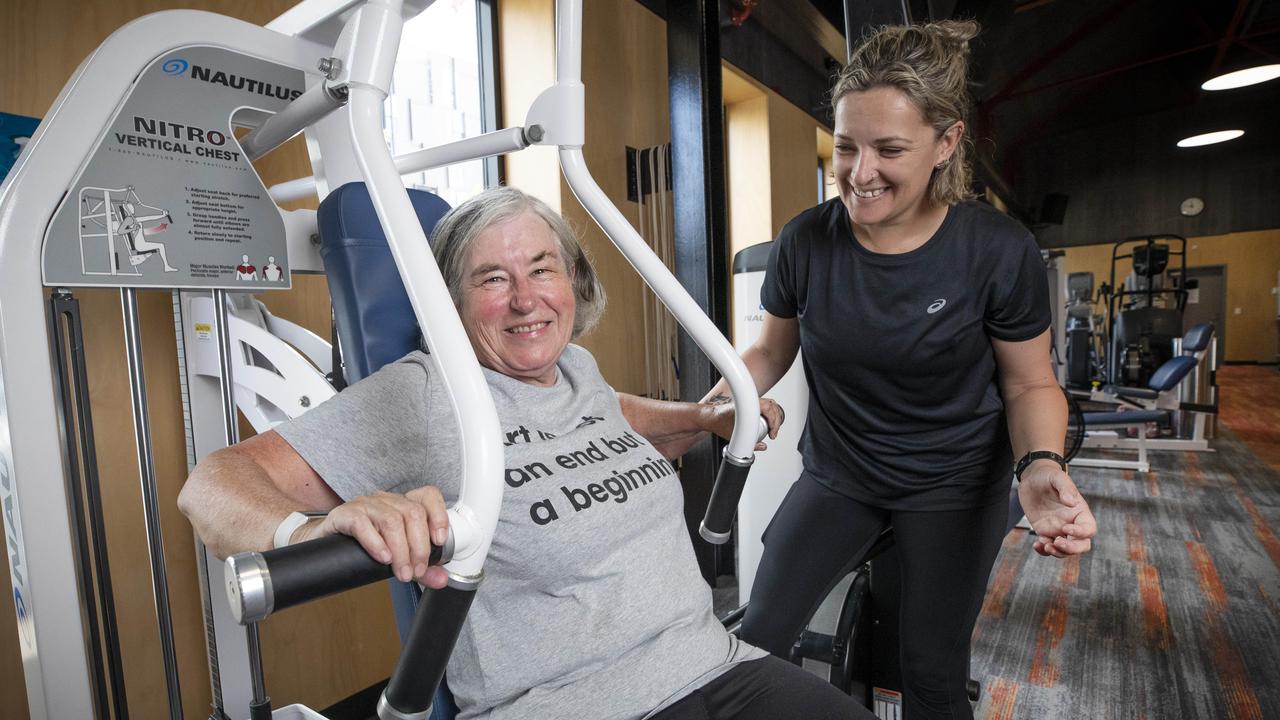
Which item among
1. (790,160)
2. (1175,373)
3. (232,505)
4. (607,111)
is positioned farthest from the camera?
(1175,373)

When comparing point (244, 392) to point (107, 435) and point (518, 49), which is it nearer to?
point (107, 435)

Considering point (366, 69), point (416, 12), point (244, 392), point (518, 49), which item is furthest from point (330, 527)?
point (518, 49)

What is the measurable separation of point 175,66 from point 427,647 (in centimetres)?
89

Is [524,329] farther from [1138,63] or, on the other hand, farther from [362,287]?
[1138,63]

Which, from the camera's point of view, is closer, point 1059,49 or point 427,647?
point 427,647

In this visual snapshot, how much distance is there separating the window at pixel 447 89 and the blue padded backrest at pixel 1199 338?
5057mm

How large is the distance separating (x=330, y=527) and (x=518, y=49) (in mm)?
2482

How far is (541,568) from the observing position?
853mm

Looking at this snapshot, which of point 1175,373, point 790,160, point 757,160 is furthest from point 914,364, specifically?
point 1175,373

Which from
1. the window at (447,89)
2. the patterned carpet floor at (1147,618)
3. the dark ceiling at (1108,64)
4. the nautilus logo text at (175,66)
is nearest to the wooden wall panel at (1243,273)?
the dark ceiling at (1108,64)

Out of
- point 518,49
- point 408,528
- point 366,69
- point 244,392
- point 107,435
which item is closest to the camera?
point 408,528

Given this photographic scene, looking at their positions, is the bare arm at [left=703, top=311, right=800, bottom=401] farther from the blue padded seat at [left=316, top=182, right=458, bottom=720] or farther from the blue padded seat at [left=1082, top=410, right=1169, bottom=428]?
the blue padded seat at [left=1082, top=410, right=1169, bottom=428]

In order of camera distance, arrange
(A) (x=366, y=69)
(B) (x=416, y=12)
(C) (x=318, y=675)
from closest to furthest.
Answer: (A) (x=366, y=69) < (B) (x=416, y=12) < (C) (x=318, y=675)

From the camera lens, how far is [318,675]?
1863 mm
